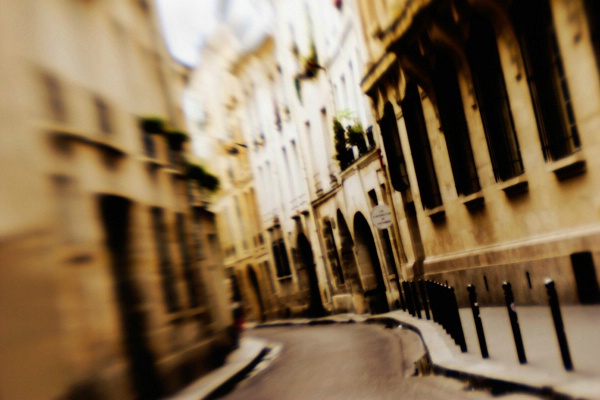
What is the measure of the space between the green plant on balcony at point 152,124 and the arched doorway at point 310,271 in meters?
18.8

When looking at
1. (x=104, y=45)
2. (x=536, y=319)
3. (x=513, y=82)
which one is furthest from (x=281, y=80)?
(x=536, y=319)

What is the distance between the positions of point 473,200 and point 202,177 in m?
6.61

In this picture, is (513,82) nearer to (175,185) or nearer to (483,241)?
(483,241)

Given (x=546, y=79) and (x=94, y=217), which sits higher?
(x=546, y=79)

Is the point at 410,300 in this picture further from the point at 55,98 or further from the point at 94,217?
the point at 55,98

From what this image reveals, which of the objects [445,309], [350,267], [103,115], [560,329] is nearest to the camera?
[560,329]

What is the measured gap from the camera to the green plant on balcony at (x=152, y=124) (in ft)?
48.1

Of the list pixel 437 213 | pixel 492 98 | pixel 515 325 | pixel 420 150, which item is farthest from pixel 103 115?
pixel 515 325

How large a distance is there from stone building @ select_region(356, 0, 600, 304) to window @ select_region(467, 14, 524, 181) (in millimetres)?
21

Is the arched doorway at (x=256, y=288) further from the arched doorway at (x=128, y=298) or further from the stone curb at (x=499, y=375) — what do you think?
the stone curb at (x=499, y=375)

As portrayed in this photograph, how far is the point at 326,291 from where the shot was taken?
98.7 feet

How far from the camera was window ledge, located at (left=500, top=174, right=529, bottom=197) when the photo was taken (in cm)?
1186

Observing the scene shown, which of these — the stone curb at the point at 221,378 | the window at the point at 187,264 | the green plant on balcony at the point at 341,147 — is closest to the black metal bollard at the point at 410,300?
the stone curb at the point at 221,378

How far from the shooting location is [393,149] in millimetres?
18797
